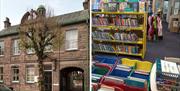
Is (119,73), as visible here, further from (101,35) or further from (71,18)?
(71,18)

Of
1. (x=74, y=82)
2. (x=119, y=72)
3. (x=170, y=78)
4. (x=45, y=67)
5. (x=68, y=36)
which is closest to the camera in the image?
(x=170, y=78)

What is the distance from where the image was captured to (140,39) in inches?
81.2

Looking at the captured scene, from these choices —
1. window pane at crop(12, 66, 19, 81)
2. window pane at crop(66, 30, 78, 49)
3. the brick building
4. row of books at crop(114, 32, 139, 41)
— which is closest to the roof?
the brick building

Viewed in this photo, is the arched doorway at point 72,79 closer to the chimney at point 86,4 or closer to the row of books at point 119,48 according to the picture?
the chimney at point 86,4

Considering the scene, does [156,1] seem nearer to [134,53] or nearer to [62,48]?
[134,53]

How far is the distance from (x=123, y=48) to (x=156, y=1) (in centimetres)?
40

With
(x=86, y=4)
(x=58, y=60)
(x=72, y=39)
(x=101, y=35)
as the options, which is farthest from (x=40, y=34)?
(x=101, y=35)

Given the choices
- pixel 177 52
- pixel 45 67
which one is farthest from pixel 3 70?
pixel 177 52

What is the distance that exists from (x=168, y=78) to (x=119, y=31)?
0.46 metres

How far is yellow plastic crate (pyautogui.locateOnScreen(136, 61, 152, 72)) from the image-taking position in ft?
6.70

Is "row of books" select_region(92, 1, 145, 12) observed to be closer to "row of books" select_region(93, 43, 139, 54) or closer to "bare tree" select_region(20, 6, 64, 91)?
"row of books" select_region(93, 43, 139, 54)

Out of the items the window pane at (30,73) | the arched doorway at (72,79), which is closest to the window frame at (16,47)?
the window pane at (30,73)

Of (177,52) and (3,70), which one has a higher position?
(177,52)

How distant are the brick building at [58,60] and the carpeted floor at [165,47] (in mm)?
923
